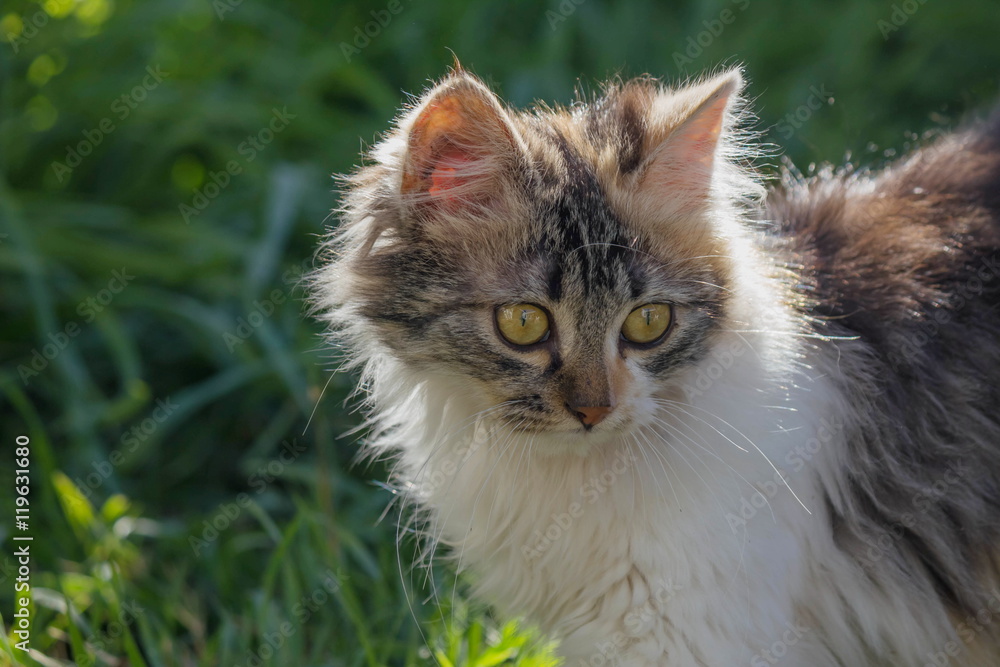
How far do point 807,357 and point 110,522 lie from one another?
2244 millimetres

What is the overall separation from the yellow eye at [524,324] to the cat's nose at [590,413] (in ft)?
0.50

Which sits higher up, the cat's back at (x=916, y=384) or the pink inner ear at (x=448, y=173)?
the pink inner ear at (x=448, y=173)

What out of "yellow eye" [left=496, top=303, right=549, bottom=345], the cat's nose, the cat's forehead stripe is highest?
the cat's forehead stripe

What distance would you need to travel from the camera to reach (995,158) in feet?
8.00

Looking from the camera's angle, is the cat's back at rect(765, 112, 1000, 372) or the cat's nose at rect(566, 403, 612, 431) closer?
the cat's nose at rect(566, 403, 612, 431)

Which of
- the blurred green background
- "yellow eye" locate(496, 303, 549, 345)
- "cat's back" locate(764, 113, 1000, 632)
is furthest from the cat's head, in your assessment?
the blurred green background

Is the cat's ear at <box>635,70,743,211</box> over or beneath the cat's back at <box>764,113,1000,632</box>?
over

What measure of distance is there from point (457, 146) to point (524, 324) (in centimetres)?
40

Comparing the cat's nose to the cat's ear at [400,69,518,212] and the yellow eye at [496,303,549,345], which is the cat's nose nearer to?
the yellow eye at [496,303,549,345]

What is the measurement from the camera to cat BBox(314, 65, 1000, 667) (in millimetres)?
1859

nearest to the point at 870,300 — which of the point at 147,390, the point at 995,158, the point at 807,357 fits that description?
the point at 807,357

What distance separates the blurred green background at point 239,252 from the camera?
2.81 m

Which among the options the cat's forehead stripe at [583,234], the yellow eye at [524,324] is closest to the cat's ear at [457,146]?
the cat's forehead stripe at [583,234]

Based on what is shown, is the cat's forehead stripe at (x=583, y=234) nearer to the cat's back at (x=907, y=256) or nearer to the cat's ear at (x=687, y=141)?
the cat's ear at (x=687, y=141)
